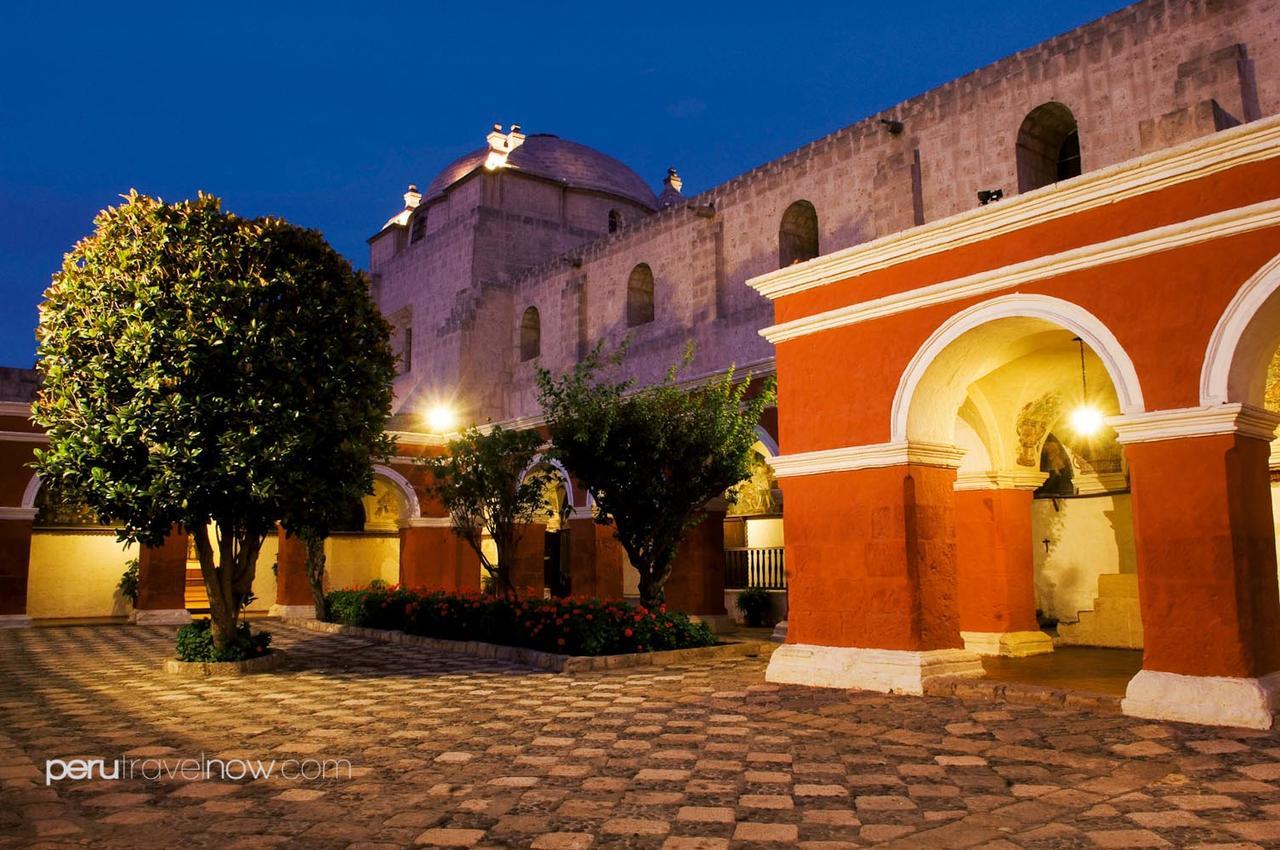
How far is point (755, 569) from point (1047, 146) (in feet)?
30.1

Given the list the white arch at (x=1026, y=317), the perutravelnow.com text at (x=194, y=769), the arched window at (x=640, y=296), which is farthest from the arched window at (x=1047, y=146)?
the perutravelnow.com text at (x=194, y=769)

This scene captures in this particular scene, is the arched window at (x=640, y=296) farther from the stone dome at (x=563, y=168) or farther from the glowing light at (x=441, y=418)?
the stone dome at (x=563, y=168)

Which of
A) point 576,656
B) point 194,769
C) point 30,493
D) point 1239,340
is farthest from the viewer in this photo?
point 30,493

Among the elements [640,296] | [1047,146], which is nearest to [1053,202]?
[1047,146]

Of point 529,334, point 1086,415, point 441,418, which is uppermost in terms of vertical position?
point 529,334

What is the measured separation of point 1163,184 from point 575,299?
57.7ft

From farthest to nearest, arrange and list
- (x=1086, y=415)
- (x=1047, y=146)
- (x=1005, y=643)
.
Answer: (x=1047, y=146) < (x=1086, y=415) < (x=1005, y=643)

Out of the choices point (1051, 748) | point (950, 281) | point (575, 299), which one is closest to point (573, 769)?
point (1051, 748)

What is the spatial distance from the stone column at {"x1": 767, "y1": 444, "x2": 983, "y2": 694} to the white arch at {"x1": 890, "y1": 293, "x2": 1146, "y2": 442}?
48 cm

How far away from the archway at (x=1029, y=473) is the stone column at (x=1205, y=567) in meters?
1.16

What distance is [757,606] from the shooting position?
58.1 feet

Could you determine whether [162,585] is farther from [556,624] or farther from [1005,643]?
[1005,643]

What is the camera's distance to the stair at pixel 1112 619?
1148cm

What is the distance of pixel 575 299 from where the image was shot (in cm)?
2389
